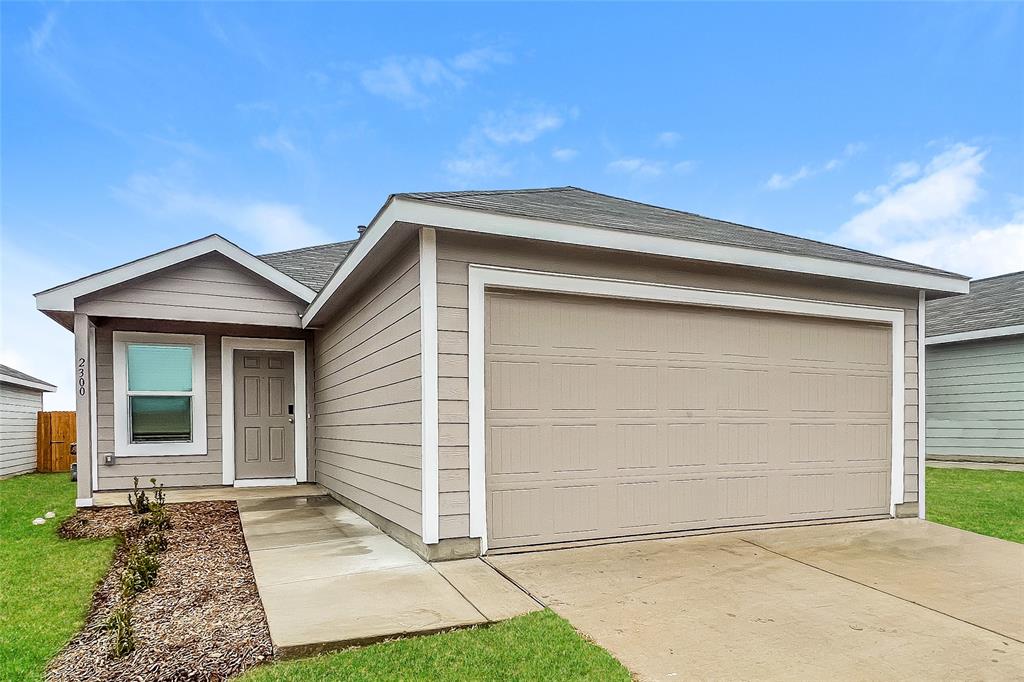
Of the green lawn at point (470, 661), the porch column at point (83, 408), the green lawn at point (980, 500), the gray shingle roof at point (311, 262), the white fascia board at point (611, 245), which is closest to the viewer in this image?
the green lawn at point (470, 661)

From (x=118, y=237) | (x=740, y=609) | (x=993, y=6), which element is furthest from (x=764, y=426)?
(x=118, y=237)

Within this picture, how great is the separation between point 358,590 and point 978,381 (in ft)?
43.4

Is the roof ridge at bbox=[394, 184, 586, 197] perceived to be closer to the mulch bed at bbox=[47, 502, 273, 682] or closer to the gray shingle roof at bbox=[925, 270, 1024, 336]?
the mulch bed at bbox=[47, 502, 273, 682]

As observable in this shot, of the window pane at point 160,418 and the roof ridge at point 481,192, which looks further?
the window pane at point 160,418

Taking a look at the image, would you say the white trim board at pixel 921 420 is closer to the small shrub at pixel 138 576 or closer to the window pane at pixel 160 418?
the small shrub at pixel 138 576

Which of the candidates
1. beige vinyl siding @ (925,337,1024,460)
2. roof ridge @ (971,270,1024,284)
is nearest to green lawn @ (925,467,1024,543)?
beige vinyl siding @ (925,337,1024,460)

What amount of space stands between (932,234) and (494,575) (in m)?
17.0

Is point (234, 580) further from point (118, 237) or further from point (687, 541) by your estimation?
point (118, 237)

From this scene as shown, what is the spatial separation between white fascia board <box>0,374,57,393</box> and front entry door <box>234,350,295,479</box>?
22.4 feet

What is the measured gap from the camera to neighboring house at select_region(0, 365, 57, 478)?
1245 cm

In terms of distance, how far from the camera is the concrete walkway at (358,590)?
3.16 metres

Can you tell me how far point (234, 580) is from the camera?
4.29 metres

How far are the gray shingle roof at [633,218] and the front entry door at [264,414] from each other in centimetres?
469

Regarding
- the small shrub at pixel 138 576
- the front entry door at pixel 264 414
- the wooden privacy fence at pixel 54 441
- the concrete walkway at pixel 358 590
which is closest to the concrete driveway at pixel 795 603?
the concrete walkway at pixel 358 590
